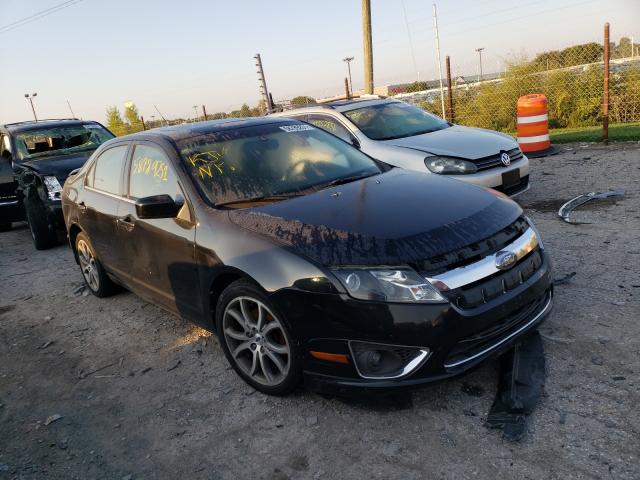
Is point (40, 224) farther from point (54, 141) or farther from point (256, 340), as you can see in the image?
point (256, 340)

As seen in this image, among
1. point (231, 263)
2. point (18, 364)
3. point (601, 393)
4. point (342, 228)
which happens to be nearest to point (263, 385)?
point (231, 263)

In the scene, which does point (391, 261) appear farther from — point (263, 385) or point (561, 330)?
point (561, 330)

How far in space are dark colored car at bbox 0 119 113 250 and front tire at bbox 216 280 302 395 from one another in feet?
16.3

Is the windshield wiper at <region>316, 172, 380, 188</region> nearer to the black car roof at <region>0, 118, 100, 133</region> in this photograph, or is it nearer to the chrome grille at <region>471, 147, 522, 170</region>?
the chrome grille at <region>471, 147, 522, 170</region>

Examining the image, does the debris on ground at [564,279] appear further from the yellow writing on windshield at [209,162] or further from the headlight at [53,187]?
the headlight at [53,187]

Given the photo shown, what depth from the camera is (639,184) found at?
6.47 meters

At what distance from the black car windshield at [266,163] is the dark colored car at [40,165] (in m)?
4.35

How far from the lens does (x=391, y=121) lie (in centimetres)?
710

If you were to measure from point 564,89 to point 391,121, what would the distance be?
899 centimetres

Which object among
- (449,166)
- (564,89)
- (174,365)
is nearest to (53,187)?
(174,365)

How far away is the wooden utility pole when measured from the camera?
1576 centimetres

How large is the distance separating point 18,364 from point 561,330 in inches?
154

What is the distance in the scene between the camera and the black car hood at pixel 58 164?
715 centimetres

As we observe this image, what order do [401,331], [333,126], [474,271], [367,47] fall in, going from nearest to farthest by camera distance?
[401,331], [474,271], [333,126], [367,47]
